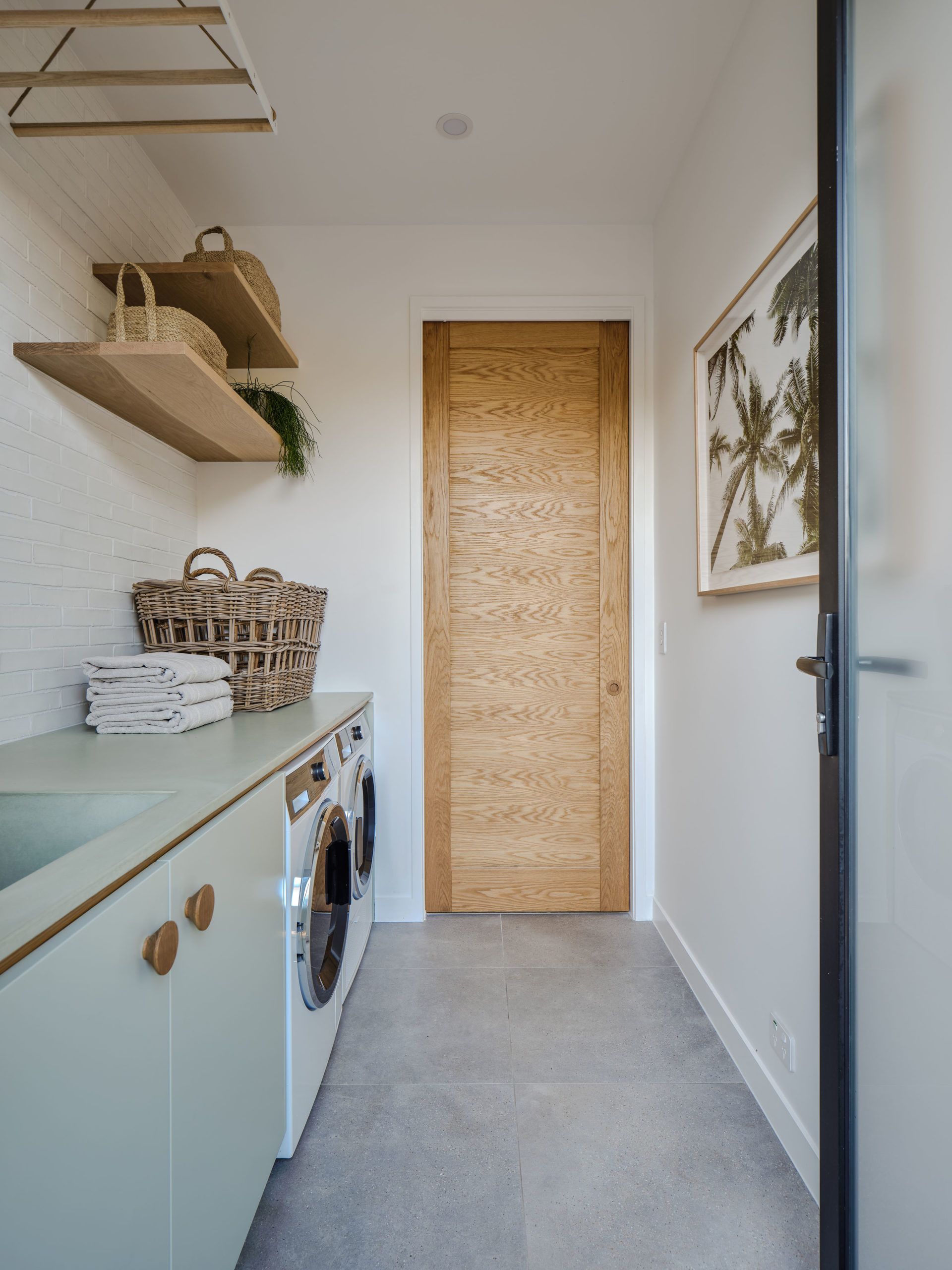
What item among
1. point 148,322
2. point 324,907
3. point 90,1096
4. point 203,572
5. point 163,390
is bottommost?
point 324,907

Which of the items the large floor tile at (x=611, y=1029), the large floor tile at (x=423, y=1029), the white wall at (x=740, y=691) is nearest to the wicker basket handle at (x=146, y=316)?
the white wall at (x=740, y=691)

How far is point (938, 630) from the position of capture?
78 cm

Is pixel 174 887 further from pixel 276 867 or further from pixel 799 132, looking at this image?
pixel 799 132

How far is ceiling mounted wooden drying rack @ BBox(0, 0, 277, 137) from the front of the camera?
1.04 meters

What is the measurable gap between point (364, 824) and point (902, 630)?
1727mm

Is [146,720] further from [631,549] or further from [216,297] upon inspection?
[631,549]

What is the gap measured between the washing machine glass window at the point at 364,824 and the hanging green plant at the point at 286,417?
3.59 feet

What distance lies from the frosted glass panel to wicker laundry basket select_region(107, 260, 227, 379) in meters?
1.44

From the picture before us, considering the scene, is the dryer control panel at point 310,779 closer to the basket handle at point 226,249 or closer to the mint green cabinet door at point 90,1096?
the mint green cabinet door at point 90,1096

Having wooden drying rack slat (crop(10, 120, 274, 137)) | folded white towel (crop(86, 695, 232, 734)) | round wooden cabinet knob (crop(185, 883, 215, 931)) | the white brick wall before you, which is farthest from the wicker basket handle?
round wooden cabinet knob (crop(185, 883, 215, 931))

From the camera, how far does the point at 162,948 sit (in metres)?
0.76

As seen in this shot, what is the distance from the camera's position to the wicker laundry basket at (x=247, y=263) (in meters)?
1.97

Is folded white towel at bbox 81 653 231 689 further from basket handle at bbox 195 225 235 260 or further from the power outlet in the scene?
the power outlet

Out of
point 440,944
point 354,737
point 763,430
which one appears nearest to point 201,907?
point 354,737
